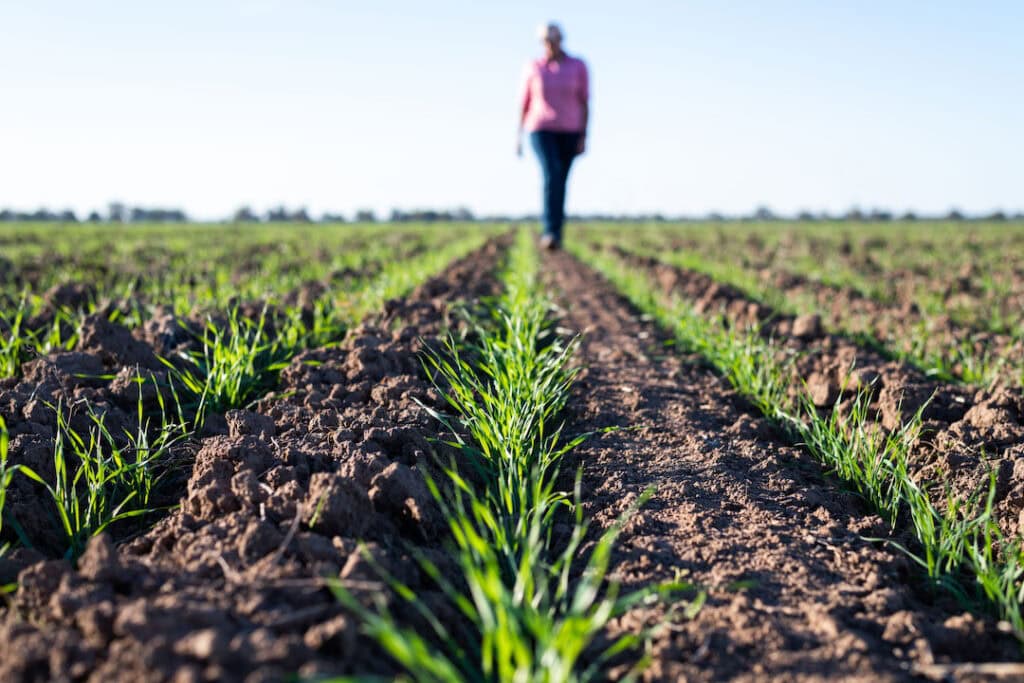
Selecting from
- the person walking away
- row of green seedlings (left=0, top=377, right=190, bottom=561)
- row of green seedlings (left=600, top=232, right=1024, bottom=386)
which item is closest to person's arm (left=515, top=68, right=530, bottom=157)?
the person walking away

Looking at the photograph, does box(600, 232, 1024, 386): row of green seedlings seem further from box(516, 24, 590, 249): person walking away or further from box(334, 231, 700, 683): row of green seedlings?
box(516, 24, 590, 249): person walking away

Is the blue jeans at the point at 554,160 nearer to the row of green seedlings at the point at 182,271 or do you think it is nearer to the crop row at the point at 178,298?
the crop row at the point at 178,298

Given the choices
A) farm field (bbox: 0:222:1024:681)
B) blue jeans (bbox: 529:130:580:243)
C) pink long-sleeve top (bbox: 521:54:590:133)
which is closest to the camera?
farm field (bbox: 0:222:1024:681)

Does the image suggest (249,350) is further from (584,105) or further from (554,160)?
(584,105)

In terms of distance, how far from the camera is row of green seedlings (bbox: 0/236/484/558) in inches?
87.1

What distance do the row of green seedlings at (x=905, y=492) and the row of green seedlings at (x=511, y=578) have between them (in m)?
0.74

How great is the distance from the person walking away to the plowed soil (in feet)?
19.2

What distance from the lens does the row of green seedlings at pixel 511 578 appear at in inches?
53.2

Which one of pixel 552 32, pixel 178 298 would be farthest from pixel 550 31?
pixel 178 298

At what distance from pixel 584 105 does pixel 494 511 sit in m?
7.00

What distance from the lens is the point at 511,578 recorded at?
1.92 meters

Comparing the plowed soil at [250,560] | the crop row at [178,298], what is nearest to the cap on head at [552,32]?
the crop row at [178,298]

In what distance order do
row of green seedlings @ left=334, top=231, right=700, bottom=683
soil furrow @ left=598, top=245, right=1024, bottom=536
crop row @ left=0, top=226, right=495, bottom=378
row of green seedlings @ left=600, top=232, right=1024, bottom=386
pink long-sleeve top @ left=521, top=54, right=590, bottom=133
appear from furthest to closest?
pink long-sleeve top @ left=521, top=54, right=590, bottom=133 → crop row @ left=0, top=226, right=495, bottom=378 → row of green seedlings @ left=600, top=232, right=1024, bottom=386 → soil furrow @ left=598, top=245, right=1024, bottom=536 → row of green seedlings @ left=334, top=231, right=700, bottom=683

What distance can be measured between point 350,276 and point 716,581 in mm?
6943
